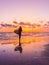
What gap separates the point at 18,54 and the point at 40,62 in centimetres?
178

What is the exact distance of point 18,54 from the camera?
10367mm

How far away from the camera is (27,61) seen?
30.5 ft

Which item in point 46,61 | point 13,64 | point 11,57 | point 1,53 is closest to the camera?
point 13,64

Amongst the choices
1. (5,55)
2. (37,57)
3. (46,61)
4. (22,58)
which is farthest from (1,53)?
(46,61)

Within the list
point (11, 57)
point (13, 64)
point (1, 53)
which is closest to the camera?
point (13, 64)

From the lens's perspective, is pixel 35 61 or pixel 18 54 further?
pixel 18 54

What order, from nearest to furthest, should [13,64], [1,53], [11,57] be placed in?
1. [13,64]
2. [11,57]
3. [1,53]

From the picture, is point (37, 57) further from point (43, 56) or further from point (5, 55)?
point (5, 55)

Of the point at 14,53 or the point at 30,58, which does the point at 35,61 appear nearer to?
the point at 30,58

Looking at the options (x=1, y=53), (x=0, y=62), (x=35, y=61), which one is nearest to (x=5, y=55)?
(x=1, y=53)

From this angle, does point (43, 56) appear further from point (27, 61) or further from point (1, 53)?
point (1, 53)

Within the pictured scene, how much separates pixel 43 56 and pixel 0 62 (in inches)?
104

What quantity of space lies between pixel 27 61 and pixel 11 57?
1.04 metres

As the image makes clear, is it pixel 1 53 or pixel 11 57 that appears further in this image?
pixel 1 53
